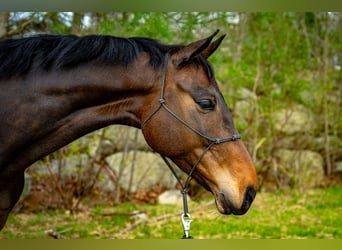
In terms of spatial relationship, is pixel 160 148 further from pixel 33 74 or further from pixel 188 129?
pixel 33 74

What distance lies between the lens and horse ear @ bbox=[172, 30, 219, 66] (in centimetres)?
240

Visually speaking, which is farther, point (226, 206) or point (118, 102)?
point (118, 102)

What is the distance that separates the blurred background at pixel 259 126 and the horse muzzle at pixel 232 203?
418 cm

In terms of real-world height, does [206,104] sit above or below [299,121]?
above

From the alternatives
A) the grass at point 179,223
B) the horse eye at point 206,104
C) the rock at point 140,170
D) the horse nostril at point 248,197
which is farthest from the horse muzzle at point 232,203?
the rock at point 140,170

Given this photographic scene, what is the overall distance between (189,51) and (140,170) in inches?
252

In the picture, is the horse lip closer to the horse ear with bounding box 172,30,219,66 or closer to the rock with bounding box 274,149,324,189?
the horse ear with bounding box 172,30,219,66

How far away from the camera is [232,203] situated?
2.37 meters

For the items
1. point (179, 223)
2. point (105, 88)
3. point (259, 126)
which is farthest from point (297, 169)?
point (105, 88)

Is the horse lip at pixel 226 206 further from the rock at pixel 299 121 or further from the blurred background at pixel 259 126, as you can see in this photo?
the rock at pixel 299 121

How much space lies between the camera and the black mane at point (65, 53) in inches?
96.8

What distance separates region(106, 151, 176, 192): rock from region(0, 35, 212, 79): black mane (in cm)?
544

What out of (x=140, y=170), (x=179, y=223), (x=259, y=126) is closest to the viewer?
(x=179, y=223)

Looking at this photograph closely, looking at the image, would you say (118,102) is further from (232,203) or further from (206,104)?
(232,203)
